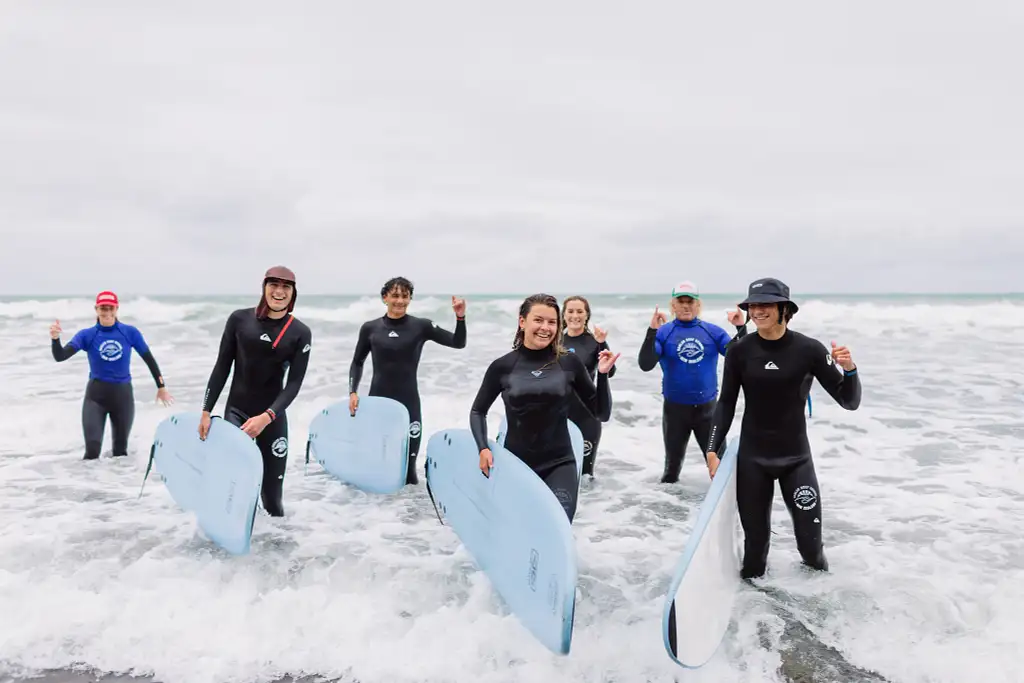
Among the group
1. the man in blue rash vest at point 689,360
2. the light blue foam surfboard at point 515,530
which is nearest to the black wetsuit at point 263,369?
the light blue foam surfboard at point 515,530

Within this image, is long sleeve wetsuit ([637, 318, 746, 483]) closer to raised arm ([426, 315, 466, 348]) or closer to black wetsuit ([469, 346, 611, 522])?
raised arm ([426, 315, 466, 348])

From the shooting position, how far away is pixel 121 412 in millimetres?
6723

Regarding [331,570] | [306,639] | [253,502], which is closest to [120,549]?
[253,502]

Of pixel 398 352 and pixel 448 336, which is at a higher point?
pixel 448 336

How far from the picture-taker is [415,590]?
13.2ft

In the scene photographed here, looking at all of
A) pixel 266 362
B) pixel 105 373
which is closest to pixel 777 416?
pixel 266 362

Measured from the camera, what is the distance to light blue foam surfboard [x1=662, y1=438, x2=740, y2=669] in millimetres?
2816

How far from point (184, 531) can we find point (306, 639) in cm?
196

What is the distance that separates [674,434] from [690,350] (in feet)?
2.77

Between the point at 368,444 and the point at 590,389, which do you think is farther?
the point at 368,444

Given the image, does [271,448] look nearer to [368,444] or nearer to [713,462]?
[368,444]

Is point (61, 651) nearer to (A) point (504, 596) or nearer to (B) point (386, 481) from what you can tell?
(A) point (504, 596)

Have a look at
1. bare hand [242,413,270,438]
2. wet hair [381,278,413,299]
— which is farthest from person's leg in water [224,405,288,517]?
wet hair [381,278,413,299]

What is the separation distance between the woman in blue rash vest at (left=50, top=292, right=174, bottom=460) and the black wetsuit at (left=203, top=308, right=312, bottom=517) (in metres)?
2.56
